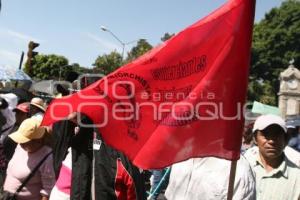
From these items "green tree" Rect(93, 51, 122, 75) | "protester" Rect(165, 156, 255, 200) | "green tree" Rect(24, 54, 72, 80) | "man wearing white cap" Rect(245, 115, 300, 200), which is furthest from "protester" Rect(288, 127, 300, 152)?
"green tree" Rect(24, 54, 72, 80)

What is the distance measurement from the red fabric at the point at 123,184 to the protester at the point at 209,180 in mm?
276

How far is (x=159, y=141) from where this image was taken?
107 inches

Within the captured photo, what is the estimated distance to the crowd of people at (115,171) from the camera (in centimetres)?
309

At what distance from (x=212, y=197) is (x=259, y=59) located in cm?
5756

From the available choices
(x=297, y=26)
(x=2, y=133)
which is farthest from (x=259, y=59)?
(x=2, y=133)

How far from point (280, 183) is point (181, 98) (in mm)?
1354

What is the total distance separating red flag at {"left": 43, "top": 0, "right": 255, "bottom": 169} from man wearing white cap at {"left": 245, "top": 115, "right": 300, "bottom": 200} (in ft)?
3.78

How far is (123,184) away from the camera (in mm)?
3326

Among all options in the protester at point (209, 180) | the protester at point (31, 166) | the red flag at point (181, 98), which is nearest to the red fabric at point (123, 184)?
the protester at point (209, 180)

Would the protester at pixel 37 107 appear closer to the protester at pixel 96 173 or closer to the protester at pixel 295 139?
the protester at pixel 96 173

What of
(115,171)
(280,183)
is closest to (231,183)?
(115,171)

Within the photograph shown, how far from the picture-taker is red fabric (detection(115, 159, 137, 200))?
10.8 feet

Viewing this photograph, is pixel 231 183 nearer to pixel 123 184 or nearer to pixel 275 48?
pixel 123 184

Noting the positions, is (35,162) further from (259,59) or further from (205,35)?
(259,59)
